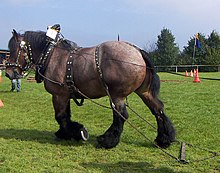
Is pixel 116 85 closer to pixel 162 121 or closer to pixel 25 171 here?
pixel 162 121

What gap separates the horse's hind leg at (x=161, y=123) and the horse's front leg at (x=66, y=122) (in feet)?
4.43

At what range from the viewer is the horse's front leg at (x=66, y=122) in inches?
229

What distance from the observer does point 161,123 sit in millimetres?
5734

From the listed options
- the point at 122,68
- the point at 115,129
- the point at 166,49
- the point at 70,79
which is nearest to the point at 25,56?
the point at 70,79

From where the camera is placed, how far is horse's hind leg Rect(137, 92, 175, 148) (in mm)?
5590

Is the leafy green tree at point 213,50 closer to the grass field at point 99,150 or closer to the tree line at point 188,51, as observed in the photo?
the tree line at point 188,51

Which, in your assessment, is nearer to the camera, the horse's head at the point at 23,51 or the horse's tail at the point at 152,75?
the horse's tail at the point at 152,75

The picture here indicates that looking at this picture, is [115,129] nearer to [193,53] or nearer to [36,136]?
[36,136]

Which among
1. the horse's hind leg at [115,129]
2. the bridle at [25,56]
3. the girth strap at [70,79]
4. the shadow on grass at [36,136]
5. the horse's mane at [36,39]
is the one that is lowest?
the shadow on grass at [36,136]

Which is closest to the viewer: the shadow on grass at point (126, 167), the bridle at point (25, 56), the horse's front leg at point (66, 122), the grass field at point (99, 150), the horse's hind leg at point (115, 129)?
the shadow on grass at point (126, 167)

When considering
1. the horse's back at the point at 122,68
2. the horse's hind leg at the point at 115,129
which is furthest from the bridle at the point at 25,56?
the horse's hind leg at the point at 115,129

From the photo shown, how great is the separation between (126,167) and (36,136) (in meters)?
2.63

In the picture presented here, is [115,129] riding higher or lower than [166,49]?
lower

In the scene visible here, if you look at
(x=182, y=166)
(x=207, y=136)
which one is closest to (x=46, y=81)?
(x=182, y=166)
